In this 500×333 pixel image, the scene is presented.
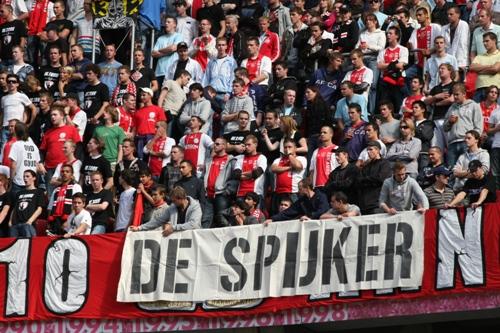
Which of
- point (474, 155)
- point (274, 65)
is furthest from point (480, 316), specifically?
point (274, 65)

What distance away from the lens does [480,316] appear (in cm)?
1905

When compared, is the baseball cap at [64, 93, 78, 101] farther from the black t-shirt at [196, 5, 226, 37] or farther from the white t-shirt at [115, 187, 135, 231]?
the white t-shirt at [115, 187, 135, 231]

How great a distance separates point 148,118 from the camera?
77.2 ft

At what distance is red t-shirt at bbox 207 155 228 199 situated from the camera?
21.6 meters

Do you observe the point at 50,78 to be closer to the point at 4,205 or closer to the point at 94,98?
the point at 94,98

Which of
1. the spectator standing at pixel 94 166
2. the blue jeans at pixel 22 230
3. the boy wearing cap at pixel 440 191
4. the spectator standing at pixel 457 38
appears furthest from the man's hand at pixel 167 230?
the spectator standing at pixel 457 38

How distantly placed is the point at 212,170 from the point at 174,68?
3.83 m

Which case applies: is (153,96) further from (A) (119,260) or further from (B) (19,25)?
(A) (119,260)

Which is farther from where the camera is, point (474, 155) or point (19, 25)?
point (19, 25)

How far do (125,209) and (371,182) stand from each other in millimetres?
3611

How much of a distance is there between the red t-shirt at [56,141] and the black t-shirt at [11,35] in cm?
359

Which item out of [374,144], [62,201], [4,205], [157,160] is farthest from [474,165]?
[4,205]

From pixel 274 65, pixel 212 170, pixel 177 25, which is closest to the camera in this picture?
pixel 212 170

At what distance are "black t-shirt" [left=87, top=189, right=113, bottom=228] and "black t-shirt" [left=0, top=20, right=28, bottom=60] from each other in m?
5.92
